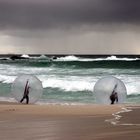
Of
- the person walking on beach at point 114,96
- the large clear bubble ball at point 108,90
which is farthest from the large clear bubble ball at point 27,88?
the person walking on beach at point 114,96

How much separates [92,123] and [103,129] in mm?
589

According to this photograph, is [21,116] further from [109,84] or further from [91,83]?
[91,83]

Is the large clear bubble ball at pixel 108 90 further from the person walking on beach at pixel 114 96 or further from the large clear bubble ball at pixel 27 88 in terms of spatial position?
the large clear bubble ball at pixel 27 88

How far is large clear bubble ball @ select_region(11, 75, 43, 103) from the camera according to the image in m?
12.0

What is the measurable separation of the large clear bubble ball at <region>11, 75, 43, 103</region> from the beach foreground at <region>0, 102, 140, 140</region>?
4.02m

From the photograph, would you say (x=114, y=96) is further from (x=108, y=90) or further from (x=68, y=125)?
(x=68, y=125)

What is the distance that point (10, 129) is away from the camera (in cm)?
570

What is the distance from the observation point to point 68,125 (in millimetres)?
6062

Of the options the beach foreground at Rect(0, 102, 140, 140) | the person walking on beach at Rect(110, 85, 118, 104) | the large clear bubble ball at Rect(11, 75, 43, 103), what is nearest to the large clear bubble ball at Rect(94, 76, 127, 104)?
the person walking on beach at Rect(110, 85, 118, 104)

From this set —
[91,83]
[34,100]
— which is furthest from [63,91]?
[34,100]

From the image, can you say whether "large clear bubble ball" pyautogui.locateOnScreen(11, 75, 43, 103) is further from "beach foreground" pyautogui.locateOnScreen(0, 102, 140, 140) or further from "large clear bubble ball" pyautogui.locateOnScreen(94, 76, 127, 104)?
"beach foreground" pyautogui.locateOnScreen(0, 102, 140, 140)

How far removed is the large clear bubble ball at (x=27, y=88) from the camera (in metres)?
12.0

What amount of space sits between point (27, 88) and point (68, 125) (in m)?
6.00

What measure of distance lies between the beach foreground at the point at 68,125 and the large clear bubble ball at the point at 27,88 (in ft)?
13.2
